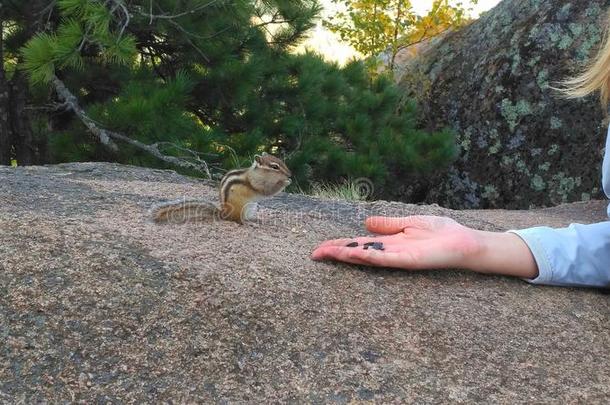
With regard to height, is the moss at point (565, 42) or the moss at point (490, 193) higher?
the moss at point (565, 42)

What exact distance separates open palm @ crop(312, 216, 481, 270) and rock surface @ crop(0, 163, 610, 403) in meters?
0.06

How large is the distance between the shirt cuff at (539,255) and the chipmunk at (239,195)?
111 cm

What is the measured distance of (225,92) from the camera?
5684mm

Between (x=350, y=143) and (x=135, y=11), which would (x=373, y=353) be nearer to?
(x=135, y=11)

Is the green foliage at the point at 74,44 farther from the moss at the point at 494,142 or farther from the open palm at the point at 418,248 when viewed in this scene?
the moss at the point at 494,142

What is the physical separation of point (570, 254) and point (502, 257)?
232 millimetres

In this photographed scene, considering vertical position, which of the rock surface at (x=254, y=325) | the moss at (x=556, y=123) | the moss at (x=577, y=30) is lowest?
the rock surface at (x=254, y=325)

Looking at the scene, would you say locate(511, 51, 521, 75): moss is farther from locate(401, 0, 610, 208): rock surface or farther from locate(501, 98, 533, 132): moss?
locate(501, 98, 533, 132): moss

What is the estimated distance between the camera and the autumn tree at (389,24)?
8094mm

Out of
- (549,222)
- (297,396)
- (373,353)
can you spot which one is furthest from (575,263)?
(549,222)

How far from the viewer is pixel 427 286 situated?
2.36 m

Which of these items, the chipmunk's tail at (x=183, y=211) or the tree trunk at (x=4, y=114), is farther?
the tree trunk at (x=4, y=114)

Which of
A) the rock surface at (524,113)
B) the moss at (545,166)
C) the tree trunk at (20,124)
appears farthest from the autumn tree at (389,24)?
the tree trunk at (20,124)

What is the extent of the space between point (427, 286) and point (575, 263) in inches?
21.1
